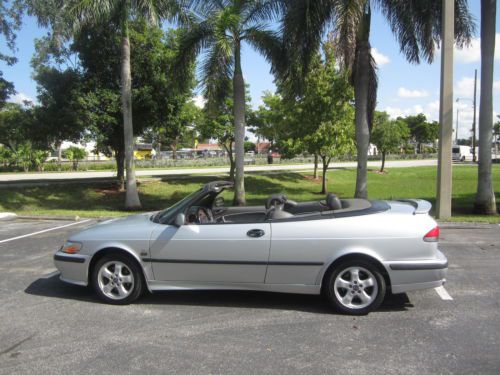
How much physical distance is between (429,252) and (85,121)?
17.3 m

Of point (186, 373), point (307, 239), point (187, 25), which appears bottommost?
point (186, 373)

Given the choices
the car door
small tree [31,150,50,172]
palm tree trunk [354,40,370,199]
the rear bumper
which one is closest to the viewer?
the rear bumper

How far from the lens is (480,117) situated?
13234 millimetres

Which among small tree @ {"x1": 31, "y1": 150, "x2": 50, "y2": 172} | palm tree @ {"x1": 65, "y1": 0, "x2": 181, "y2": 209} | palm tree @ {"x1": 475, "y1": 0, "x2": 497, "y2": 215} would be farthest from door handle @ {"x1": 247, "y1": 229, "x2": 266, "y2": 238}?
small tree @ {"x1": 31, "y1": 150, "x2": 50, "y2": 172}

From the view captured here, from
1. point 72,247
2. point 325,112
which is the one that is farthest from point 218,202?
point 325,112

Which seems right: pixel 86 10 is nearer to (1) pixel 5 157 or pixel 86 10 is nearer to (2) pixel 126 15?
(2) pixel 126 15

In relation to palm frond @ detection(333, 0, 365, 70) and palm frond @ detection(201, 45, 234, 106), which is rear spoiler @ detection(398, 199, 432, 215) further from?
palm frond @ detection(201, 45, 234, 106)

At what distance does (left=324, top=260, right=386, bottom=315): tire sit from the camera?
460 cm

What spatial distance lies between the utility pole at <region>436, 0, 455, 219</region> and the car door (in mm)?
8496

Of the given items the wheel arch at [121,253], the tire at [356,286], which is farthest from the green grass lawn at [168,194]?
the wheel arch at [121,253]

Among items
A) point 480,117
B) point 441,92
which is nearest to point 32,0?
point 441,92

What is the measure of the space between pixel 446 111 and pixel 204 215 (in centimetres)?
885

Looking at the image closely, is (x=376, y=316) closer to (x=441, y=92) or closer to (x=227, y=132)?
(x=441, y=92)

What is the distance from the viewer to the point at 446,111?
11.8 metres
